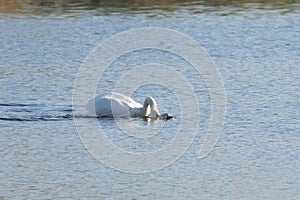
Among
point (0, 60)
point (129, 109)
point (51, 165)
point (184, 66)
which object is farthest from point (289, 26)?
point (51, 165)

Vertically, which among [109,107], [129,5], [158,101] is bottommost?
[109,107]

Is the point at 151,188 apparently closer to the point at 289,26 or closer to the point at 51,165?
the point at 51,165

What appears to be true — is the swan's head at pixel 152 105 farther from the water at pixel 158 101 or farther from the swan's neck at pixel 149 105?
the water at pixel 158 101

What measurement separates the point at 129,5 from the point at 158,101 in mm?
8028

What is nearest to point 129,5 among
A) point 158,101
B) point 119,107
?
point 158,101

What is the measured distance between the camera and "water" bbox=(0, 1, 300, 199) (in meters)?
9.20

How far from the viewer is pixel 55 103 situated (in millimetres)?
12523

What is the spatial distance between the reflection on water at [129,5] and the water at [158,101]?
0.12 ft

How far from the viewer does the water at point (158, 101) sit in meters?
9.20

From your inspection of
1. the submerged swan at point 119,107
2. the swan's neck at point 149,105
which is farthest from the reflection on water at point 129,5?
the swan's neck at point 149,105

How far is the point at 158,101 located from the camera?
12.7 m

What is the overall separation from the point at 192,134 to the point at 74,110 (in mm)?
1842

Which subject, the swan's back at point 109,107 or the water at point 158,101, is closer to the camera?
the water at point 158,101

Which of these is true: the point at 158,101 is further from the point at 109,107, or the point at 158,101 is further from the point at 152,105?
the point at 109,107
